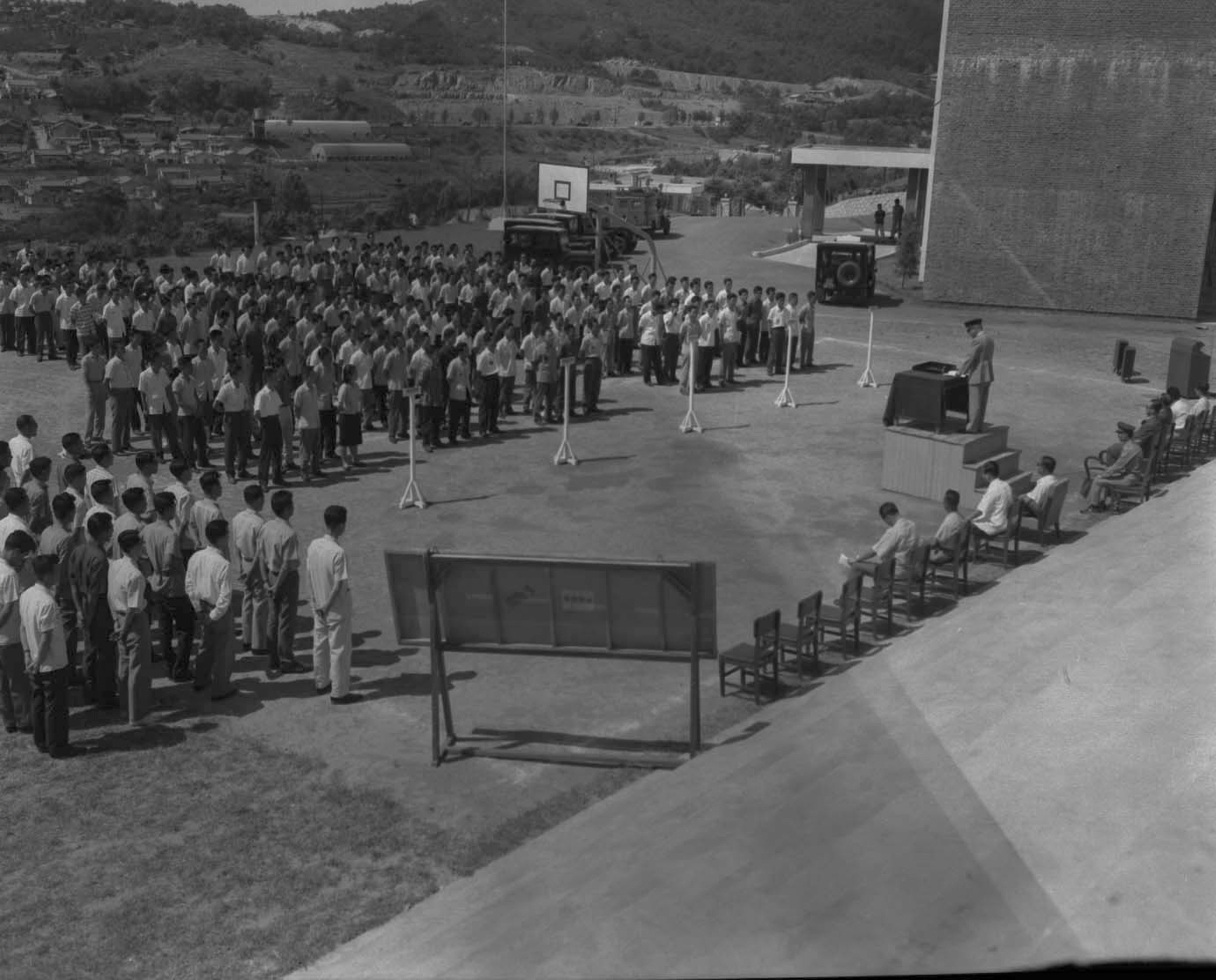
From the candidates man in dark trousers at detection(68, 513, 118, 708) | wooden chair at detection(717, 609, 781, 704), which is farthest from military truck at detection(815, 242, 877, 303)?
man in dark trousers at detection(68, 513, 118, 708)

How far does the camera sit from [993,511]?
15750mm

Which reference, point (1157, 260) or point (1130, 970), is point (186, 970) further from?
point (1157, 260)

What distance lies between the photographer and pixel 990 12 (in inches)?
1421

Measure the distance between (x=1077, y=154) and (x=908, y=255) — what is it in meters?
5.84

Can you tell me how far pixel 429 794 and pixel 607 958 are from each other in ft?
10.1

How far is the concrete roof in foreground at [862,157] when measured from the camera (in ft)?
146

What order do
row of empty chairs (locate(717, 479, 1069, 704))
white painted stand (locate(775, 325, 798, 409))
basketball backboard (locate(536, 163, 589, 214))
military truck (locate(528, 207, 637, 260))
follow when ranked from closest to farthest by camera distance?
row of empty chairs (locate(717, 479, 1069, 704)), white painted stand (locate(775, 325, 798, 409)), military truck (locate(528, 207, 637, 260)), basketball backboard (locate(536, 163, 589, 214))

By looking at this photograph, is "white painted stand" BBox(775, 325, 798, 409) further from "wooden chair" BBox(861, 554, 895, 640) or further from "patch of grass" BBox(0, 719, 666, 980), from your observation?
"patch of grass" BBox(0, 719, 666, 980)

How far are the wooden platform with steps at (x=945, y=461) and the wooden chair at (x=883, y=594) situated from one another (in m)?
4.43

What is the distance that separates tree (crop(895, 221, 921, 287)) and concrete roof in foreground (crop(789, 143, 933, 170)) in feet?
13.2

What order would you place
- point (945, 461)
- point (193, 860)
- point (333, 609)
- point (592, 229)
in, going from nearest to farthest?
point (193, 860) → point (333, 609) → point (945, 461) → point (592, 229)

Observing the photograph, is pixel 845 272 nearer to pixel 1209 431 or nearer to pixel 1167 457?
pixel 1209 431

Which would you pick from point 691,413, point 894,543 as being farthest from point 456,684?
point 691,413

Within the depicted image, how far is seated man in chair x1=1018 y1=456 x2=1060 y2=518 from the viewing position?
16.2 metres
